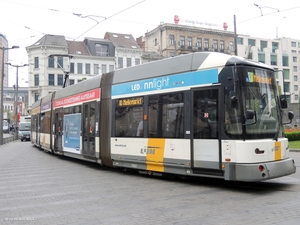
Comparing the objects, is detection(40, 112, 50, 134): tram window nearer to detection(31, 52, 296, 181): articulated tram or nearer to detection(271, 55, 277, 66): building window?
detection(31, 52, 296, 181): articulated tram

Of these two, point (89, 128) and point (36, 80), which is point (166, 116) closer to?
point (89, 128)

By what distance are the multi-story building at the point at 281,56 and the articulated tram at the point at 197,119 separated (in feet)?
233

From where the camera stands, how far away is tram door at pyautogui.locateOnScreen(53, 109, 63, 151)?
17125 mm

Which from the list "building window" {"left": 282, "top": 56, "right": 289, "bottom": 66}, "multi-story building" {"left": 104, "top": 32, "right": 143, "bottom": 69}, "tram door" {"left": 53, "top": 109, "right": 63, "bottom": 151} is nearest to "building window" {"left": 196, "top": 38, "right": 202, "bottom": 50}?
"multi-story building" {"left": 104, "top": 32, "right": 143, "bottom": 69}

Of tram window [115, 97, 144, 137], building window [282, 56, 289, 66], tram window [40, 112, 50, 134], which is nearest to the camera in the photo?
tram window [115, 97, 144, 137]

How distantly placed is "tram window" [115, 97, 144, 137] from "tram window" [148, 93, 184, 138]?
515 millimetres

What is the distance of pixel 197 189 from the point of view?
8523mm

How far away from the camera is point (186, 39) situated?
204 ft

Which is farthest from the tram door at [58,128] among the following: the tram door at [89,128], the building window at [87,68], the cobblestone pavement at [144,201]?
the building window at [87,68]

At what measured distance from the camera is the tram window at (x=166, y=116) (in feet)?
30.2

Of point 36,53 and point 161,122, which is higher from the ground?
point 36,53

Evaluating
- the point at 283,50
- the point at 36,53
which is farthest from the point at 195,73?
the point at 283,50

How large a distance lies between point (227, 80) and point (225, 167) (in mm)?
2026

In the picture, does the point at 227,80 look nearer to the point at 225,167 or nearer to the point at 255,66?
the point at 255,66
